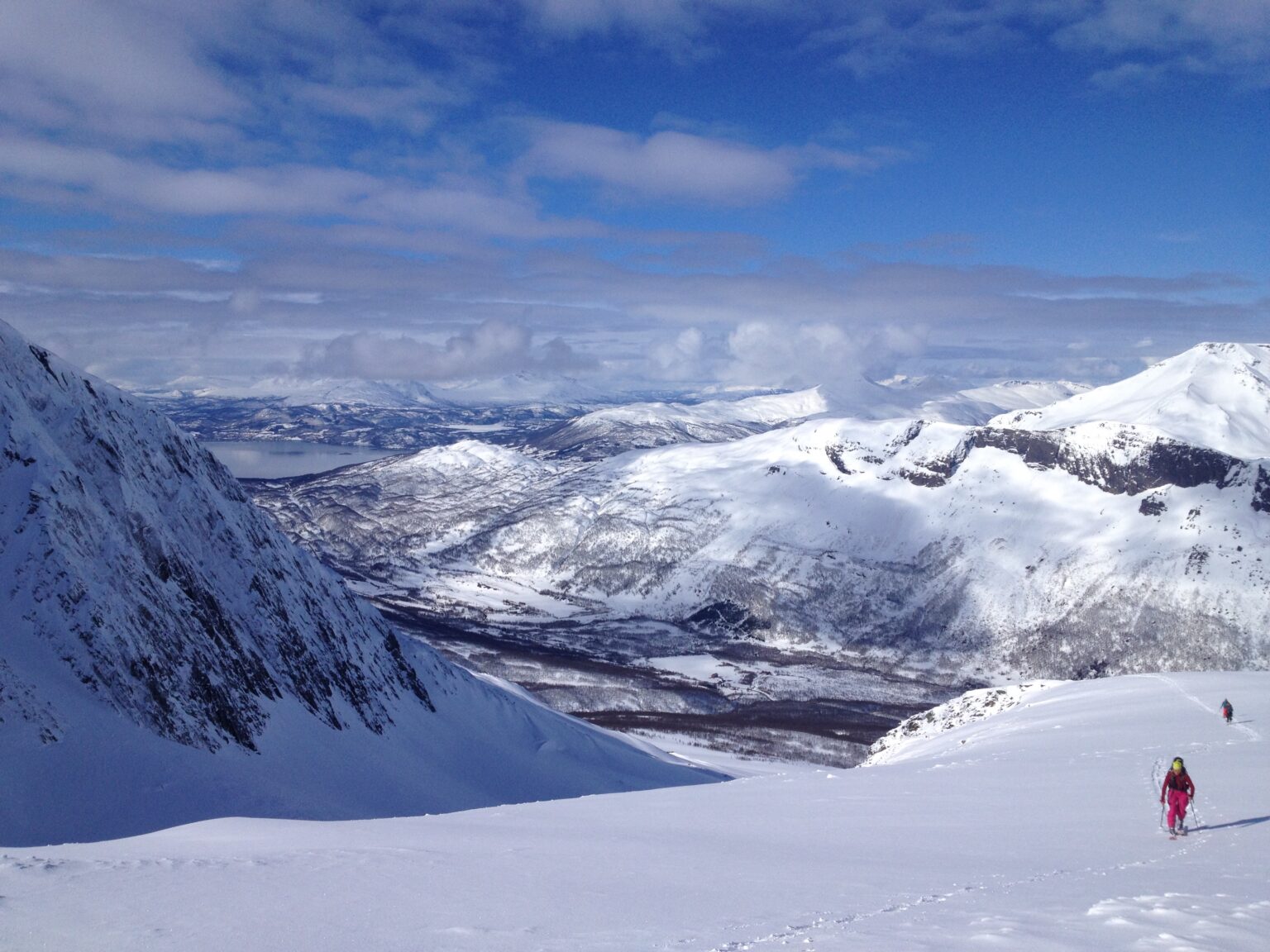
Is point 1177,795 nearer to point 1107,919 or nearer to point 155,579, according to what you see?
point 1107,919

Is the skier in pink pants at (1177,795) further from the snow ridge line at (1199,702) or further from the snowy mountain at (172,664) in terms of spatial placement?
the snowy mountain at (172,664)

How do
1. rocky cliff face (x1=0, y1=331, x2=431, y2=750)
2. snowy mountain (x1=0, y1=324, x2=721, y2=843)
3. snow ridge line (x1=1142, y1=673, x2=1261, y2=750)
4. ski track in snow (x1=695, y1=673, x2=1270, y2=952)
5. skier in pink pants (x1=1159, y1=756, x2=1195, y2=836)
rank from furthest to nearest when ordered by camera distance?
rocky cliff face (x1=0, y1=331, x2=431, y2=750), snow ridge line (x1=1142, y1=673, x2=1261, y2=750), snowy mountain (x1=0, y1=324, x2=721, y2=843), skier in pink pants (x1=1159, y1=756, x2=1195, y2=836), ski track in snow (x1=695, y1=673, x2=1270, y2=952)

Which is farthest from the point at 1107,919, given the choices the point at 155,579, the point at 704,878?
the point at 155,579

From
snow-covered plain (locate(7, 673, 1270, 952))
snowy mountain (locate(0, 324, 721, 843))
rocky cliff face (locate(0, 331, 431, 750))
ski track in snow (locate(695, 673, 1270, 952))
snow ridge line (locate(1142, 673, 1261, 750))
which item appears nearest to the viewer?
ski track in snow (locate(695, 673, 1270, 952))

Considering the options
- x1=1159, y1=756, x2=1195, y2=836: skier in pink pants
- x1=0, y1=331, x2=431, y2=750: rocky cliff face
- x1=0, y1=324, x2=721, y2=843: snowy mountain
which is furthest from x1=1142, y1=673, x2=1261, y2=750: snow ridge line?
x1=0, y1=331, x2=431, y2=750: rocky cliff face

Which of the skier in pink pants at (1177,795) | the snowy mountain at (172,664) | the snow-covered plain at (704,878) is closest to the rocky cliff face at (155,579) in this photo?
the snowy mountain at (172,664)

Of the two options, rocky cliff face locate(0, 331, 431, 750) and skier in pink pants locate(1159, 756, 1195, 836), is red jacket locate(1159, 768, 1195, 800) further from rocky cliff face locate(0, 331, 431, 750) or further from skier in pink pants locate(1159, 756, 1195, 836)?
rocky cliff face locate(0, 331, 431, 750)

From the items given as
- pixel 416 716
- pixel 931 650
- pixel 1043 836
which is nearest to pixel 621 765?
pixel 416 716

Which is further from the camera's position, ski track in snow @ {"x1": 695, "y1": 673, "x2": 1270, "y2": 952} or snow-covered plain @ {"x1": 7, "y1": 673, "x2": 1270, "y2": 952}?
snow-covered plain @ {"x1": 7, "y1": 673, "x2": 1270, "y2": 952}
